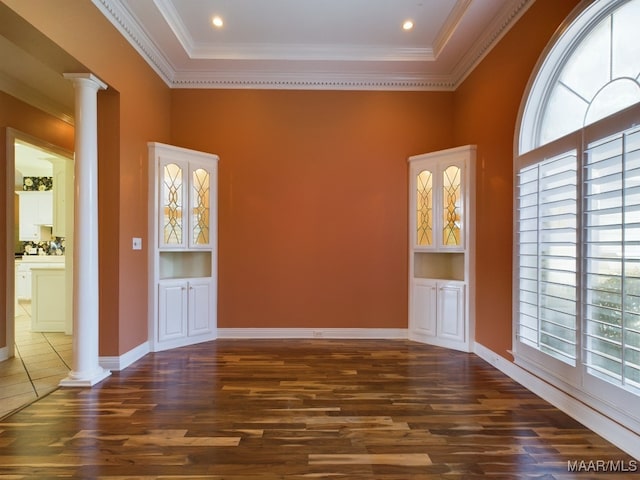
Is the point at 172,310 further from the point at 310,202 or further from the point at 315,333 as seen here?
the point at 310,202

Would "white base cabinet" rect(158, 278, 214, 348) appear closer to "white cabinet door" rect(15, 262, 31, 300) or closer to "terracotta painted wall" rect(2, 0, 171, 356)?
"terracotta painted wall" rect(2, 0, 171, 356)

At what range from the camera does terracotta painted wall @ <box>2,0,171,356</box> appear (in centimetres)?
292

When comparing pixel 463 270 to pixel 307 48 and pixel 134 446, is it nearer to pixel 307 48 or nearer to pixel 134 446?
pixel 307 48

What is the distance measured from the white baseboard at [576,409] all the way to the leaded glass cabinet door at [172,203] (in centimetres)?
369

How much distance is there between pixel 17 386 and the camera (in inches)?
120

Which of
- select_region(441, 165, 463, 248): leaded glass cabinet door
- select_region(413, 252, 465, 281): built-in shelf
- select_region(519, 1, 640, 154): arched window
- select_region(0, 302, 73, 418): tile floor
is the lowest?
select_region(0, 302, 73, 418): tile floor

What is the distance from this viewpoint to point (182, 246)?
4.22 meters

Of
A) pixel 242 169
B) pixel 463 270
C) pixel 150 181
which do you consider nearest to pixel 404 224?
pixel 463 270

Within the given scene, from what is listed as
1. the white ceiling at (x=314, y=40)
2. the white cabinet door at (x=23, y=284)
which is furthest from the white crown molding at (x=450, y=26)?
the white cabinet door at (x=23, y=284)

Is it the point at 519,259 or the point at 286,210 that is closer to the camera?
the point at 519,259

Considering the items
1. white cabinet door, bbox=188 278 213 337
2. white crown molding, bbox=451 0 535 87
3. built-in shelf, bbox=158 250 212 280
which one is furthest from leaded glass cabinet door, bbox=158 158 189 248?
white crown molding, bbox=451 0 535 87

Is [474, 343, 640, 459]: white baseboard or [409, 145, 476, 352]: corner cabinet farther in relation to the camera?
[409, 145, 476, 352]: corner cabinet

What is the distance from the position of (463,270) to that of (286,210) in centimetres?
232

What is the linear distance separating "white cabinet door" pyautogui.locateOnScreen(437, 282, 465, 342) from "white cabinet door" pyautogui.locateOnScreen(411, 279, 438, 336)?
8cm
